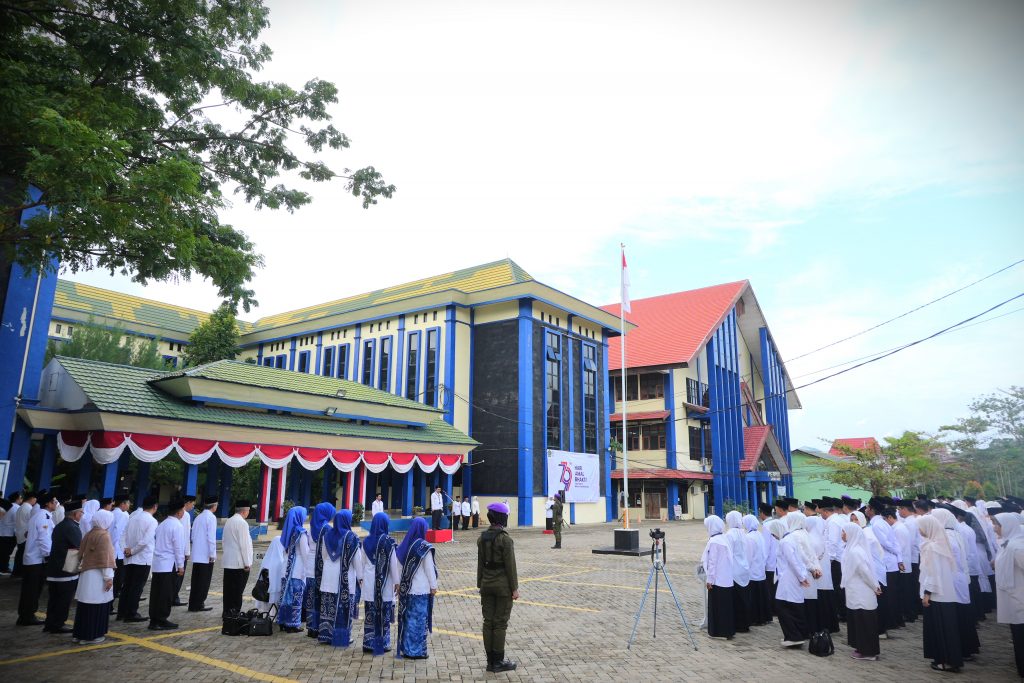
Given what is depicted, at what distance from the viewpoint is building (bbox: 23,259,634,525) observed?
3212 centimetres

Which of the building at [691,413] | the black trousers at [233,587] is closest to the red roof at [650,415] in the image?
the building at [691,413]

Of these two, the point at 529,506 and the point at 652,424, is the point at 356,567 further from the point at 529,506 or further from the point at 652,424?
the point at 652,424

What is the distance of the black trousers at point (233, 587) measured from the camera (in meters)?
8.98

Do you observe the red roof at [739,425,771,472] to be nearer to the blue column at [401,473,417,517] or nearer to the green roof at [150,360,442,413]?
the green roof at [150,360,442,413]

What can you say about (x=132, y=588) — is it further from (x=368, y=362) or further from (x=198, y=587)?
(x=368, y=362)

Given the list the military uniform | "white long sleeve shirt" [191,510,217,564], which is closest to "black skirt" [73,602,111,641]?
"white long sleeve shirt" [191,510,217,564]

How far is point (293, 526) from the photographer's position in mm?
8922

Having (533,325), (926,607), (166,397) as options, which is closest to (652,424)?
(533,325)

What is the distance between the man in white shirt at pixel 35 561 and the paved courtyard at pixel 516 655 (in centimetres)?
30

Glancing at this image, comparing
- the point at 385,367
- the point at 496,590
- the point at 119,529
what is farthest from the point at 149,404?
the point at 385,367

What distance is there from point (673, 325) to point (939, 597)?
37013 mm

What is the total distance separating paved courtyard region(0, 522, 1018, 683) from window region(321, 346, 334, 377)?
28.0 metres

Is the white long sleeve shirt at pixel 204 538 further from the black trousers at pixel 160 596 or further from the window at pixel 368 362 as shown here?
the window at pixel 368 362

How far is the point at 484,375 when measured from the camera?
111 ft
